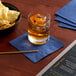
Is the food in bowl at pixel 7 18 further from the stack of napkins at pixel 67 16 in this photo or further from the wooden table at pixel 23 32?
the stack of napkins at pixel 67 16

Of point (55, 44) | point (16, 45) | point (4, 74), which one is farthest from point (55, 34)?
point (4, 74)

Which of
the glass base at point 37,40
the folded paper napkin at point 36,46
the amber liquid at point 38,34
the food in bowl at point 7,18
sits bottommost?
the folded paper napkin at point 36,46

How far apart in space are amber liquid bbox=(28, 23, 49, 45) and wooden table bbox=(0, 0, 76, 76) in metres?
0.07

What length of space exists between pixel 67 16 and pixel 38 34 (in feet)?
0.83

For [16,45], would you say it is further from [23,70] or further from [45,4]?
[45,4]

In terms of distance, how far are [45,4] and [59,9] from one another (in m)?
0.09

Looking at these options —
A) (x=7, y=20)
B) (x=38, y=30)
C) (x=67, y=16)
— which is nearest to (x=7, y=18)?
(x=7, y=20)

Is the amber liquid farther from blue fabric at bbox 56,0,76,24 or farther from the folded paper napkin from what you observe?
blue fabric at bbox 56,0,76,24

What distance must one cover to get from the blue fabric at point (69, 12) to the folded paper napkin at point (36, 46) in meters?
0.18

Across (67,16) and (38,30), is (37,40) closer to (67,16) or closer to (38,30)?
(38,30)

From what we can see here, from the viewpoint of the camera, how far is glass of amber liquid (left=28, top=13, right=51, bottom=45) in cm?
75

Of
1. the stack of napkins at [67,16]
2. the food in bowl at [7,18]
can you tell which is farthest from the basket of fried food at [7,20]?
the stack of napkins at [67,16]

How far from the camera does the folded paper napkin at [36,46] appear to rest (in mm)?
728

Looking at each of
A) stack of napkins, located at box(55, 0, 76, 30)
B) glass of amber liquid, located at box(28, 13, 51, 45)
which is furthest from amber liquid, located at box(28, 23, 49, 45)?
stack of napkins, located at box(55, 0, 76, 30)
